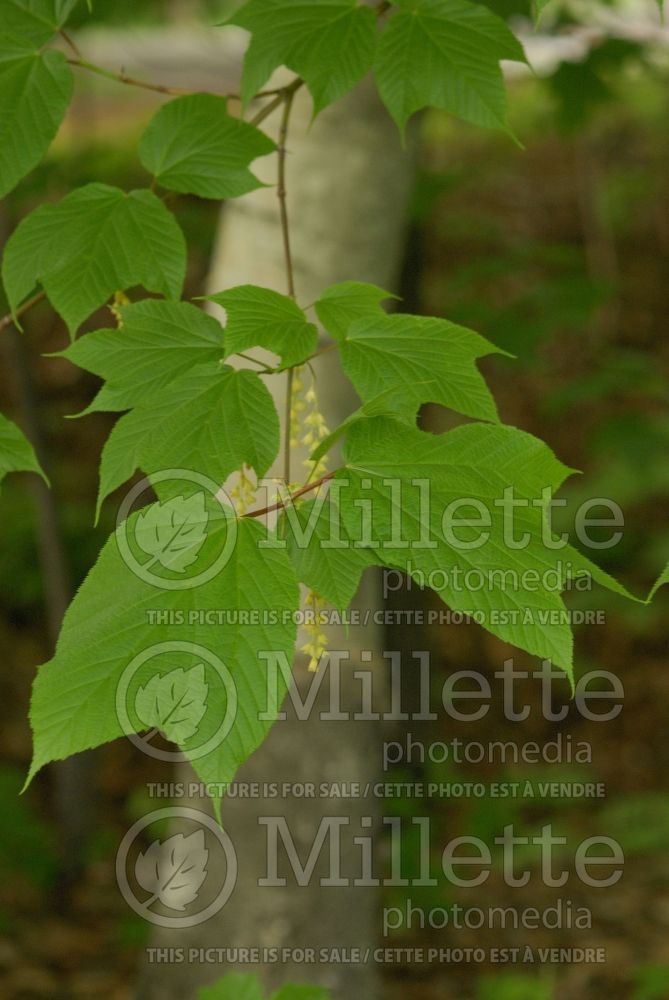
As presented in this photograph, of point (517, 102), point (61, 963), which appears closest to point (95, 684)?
point (61, 963)

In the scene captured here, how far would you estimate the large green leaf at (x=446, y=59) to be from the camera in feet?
4.13

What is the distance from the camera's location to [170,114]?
4.26 ft

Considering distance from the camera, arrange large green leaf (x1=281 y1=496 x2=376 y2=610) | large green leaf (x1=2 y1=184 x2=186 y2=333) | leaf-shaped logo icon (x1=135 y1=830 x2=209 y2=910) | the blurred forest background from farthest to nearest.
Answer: the blurred forest background
leaf-shaped logo icon (x1=135 y1=830 x2=209 y2=910)
large green leaf (x1=2 y1=184 x2=186 y2=333)
large green leaf (x1=281 y1=496 x2=376 y2=610)

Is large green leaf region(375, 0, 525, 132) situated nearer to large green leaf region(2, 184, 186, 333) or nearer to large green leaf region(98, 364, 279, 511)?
large green leaf region(2, 184, 186, 333)

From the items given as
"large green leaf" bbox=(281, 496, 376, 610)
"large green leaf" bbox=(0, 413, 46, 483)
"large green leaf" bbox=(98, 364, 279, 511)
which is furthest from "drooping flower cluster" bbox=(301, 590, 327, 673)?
"large green leaf" bbox=(0, 413, 46, 483)

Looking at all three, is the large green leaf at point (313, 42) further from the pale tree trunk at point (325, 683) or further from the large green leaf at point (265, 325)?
the pale tree trunk at point (325, 683)

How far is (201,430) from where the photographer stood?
3.41 ft

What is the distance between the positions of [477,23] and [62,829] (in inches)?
144

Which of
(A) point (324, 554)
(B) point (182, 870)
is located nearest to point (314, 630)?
(A) point (324, 554)

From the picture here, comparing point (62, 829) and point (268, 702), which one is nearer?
point (268, 702)

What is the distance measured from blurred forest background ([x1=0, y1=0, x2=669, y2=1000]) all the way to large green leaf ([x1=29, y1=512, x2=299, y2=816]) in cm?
252

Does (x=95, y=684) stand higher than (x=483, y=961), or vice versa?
(x=95, y=684)

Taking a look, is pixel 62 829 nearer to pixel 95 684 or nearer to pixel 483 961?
pixel 483 961

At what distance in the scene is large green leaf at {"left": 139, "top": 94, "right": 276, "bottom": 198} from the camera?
1282 mm
